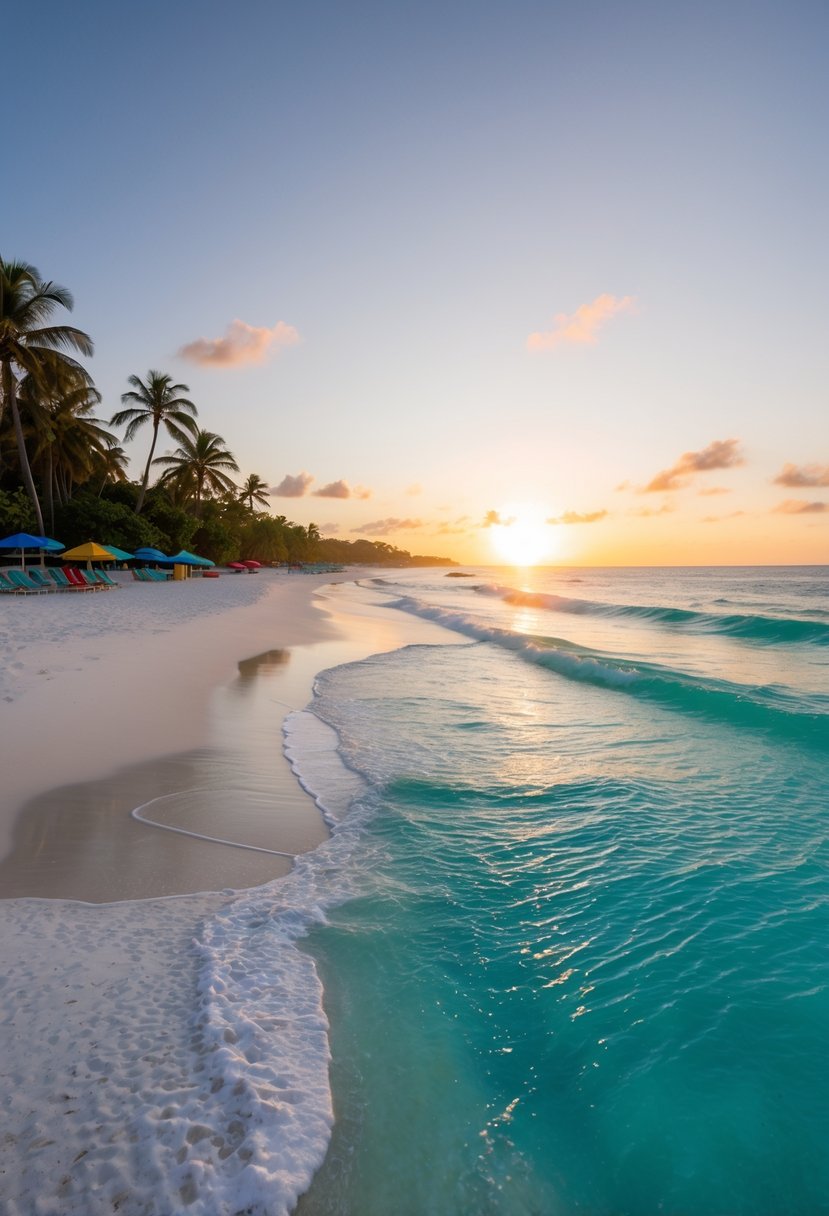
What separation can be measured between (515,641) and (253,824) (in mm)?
14775

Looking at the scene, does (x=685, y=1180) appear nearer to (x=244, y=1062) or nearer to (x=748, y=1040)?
(x=748, y=1040)

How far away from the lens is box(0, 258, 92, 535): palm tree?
94.8 ft

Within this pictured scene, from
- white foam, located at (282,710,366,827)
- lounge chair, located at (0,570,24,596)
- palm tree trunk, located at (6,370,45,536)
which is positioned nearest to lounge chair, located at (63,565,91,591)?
lounge chair, located at (0,570,24,596)

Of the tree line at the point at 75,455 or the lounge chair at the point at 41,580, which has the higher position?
the tree line at the point at 75,455

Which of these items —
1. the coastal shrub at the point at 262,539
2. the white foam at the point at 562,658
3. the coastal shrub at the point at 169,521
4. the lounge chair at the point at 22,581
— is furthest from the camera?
the coastal shrub at the point at 262,539

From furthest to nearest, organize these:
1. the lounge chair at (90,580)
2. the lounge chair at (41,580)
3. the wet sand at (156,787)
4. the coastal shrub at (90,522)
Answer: the coastal shrub at (90,522) → the lounge chair at (90,580) → the lounge chair at (41,580) → the wet sand at (156,787)

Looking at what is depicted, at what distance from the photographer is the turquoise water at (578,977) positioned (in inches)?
94.5

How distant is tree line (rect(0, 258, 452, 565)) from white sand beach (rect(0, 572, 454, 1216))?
97.2ft

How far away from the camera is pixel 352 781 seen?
6688 millimetres

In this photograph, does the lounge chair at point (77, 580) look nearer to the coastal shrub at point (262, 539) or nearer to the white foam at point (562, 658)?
the white foam at point (562, 658)

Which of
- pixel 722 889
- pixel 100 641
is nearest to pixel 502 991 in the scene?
pixel 722 889

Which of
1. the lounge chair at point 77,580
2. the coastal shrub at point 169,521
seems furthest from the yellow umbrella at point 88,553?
the coastal shrub at point 169,521

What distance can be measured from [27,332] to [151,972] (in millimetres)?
36143

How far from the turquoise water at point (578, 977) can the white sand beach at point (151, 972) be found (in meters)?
0.27
